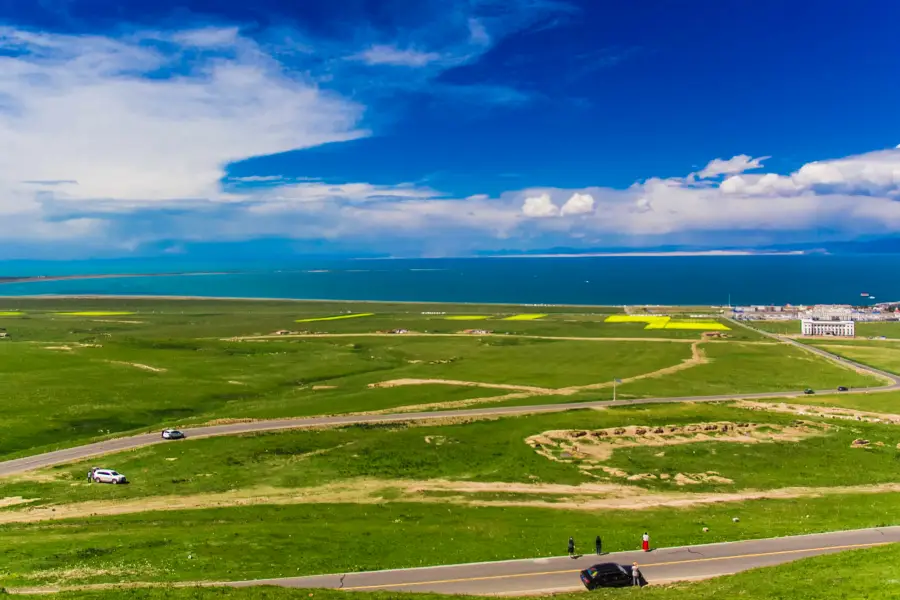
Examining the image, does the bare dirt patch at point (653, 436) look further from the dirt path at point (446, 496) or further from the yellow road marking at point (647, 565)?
the yellow road marking at point (647, 565)

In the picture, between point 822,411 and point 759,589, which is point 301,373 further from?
point 759,589

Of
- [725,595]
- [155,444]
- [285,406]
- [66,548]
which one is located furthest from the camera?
[285,406]

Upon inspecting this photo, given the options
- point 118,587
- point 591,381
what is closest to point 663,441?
point 591,381

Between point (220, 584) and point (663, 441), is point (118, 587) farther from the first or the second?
point (663, 441)

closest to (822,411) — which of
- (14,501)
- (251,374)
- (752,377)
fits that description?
(752,377)

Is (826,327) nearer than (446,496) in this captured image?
No

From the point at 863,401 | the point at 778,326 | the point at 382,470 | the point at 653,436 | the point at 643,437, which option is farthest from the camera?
the point at 778,326
